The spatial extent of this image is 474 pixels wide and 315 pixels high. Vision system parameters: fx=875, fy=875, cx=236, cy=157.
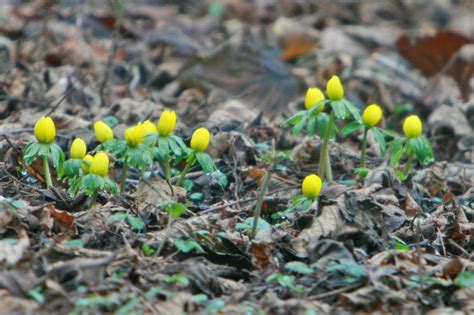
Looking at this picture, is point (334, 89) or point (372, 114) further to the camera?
point (372, 114)

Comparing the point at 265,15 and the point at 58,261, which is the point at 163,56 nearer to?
the point at 265,15

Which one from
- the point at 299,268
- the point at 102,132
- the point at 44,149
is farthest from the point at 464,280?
the point at 44,149

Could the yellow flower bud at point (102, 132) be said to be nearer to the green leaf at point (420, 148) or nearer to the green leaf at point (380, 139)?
the green leaf at point (380, 139)

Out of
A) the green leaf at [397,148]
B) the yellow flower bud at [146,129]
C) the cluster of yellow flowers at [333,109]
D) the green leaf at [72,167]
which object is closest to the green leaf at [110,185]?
the green leaf at [72,167]

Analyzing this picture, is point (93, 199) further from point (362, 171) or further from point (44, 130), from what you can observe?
point (362, 171)

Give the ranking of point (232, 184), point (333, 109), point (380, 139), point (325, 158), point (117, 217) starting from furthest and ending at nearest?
point (232, 184) < point (325, 158) < point (380, 139) < point (333, 109) < point (117, 217)

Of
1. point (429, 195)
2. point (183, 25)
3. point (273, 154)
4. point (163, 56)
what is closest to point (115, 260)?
point (273, 154)

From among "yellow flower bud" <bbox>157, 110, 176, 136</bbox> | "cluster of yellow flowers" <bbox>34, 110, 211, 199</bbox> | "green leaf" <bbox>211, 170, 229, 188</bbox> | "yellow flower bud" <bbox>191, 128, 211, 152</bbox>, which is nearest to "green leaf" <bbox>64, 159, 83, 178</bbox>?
"cluster of yellow flowers" <bbox>34, 110, 211, 199</bbox>
